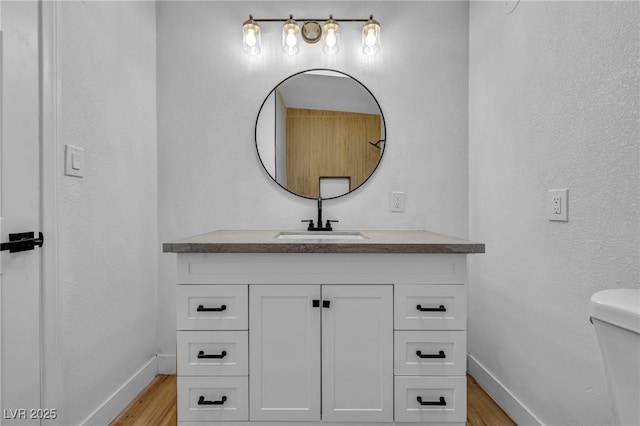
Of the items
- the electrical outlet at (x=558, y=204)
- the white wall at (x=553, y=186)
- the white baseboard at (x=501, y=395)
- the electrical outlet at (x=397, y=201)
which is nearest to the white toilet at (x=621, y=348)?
the white wall at (x=553, y=186)

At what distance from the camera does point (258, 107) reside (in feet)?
6.59

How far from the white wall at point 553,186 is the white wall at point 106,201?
5.95ft

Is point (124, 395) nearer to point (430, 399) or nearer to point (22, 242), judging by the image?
point (22, 242)

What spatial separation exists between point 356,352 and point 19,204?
1248 mm

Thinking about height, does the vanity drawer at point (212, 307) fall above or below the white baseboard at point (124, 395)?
above

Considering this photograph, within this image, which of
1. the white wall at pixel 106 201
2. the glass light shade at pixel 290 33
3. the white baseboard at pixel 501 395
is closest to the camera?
the white wall at pixel 106 201

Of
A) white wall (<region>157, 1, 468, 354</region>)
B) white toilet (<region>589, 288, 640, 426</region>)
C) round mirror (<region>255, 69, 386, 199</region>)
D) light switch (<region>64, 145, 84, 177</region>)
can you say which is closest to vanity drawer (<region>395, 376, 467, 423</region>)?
white toilet (<region>589, 288, 640, 426</region>)

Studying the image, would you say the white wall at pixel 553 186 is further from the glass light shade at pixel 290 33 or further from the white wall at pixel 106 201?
the white wall at pixel 106 201

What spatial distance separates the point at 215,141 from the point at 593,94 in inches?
68.0

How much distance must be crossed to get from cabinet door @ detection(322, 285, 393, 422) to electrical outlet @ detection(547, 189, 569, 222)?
25.9 inches

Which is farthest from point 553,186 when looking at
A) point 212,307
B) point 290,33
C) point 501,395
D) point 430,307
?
point 290,33

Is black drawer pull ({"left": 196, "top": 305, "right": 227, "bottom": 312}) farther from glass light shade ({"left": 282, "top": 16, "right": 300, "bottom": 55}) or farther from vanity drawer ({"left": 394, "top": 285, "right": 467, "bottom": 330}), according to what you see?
glass light shade ({"left": 282, "top": 16, "right": 300, "bottom": 55})

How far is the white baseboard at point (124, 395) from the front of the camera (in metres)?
1.49

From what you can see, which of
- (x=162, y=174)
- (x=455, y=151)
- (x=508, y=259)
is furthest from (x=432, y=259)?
(x=162, y=174)
